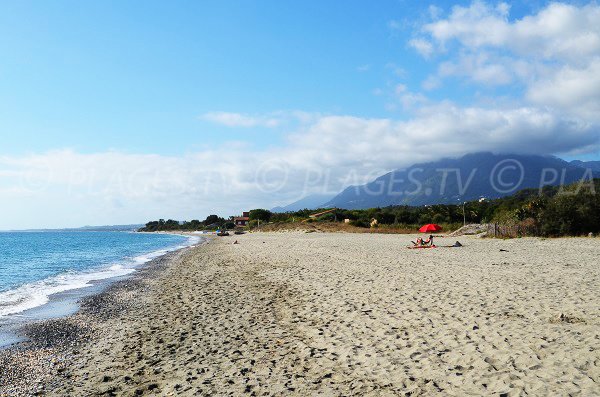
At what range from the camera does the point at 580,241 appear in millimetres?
26391

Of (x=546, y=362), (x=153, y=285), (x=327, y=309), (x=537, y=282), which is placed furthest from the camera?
(x=153, y=285)

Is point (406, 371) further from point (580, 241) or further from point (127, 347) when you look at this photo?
point (580, 241)

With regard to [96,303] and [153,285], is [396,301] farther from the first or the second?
[153,285]

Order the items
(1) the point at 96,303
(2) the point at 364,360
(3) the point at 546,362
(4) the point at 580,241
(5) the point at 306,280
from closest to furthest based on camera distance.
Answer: (3) the point at 546,362 < (2) the point at 364,360 < (1) the point at 96,303 < (5) the point at 306,280 < (4) the point at 580,241

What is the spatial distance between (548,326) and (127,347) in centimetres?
885

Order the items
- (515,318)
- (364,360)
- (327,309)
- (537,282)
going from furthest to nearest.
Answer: (537,282), (327,309), (515,318), (364,360)

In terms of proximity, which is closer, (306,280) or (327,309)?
(327,309)

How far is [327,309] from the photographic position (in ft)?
35.6

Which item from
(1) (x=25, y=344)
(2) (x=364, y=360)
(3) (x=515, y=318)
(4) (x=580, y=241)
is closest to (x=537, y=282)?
(3) (x=515, y=318)

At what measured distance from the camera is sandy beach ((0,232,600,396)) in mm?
6152

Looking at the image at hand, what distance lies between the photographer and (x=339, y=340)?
26.9 feet

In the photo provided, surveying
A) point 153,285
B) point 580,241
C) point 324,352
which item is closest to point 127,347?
point 324,352

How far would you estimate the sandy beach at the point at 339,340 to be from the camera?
6152mm

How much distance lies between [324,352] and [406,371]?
68.7 inches
